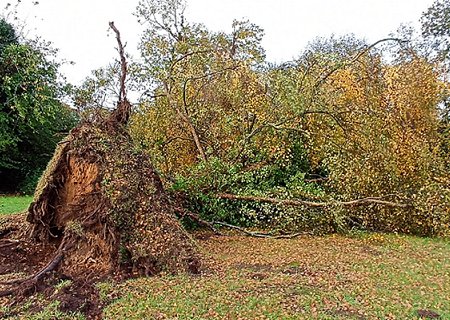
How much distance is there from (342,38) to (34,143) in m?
19.1

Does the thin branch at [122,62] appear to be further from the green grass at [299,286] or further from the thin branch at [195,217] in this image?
the green grass at [299,286]

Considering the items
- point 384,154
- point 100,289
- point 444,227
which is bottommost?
point 100,289

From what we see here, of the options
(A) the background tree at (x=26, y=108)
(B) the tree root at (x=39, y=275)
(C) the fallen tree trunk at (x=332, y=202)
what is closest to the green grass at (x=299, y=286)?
(B) the tree root at (x=39, y=275)

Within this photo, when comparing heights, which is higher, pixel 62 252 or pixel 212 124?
pixel 212 124

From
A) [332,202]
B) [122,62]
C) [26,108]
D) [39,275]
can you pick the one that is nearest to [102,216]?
[39,275]

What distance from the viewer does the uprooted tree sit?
5.57 meters

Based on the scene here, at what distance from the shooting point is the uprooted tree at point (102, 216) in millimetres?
5574

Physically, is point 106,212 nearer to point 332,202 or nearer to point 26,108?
point 332,202

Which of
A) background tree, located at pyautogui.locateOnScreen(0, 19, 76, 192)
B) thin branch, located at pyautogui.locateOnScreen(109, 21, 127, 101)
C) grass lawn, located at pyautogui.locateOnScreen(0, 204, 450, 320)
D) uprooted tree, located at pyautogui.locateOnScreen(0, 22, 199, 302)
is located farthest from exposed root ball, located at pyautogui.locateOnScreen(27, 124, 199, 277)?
background tree, located at pyautogui.locateOnScreen(0, 19, 76, 192)

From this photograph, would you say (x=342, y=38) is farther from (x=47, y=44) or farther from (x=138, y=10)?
(x=47, y=44)

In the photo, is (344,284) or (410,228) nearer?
(344,284)

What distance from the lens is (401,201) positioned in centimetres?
868

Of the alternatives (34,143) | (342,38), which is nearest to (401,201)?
(34,143)

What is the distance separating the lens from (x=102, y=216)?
5812 mm
